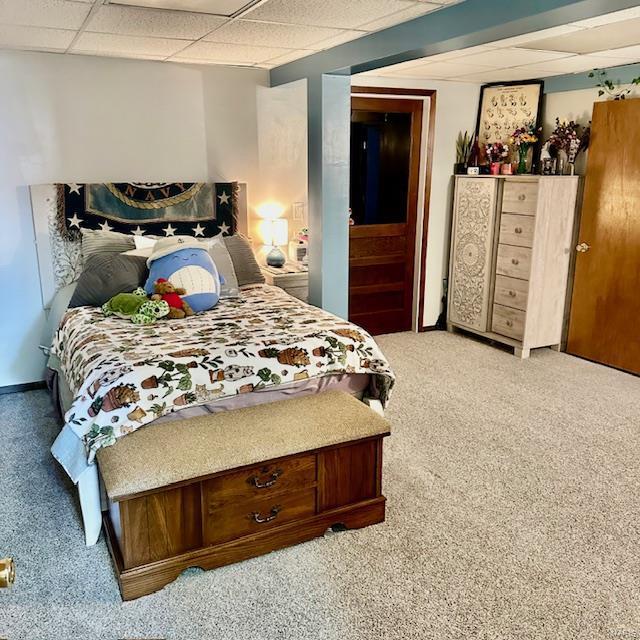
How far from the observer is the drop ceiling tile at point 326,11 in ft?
8.54

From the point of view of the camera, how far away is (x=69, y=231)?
13.2 ft

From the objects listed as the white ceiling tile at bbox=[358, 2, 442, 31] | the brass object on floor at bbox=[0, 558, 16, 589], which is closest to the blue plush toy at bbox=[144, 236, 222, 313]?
the white ceiling tile at bbox=[358, 2, 442, 31]

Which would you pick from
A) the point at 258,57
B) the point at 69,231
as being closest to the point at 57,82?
the point at 69,231

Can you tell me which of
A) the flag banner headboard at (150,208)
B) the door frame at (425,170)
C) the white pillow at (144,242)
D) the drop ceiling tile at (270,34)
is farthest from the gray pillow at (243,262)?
the door frame at (425,170)

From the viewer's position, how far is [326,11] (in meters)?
2.73

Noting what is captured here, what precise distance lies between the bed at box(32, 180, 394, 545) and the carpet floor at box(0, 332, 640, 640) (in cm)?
33

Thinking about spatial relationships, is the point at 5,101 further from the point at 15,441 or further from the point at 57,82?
the point at 15,441

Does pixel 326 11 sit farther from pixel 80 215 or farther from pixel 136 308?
pixel 80 215

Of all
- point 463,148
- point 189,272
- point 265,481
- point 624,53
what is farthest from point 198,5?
point 463,148

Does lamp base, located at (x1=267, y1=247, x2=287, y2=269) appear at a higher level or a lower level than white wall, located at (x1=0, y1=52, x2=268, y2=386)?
lower

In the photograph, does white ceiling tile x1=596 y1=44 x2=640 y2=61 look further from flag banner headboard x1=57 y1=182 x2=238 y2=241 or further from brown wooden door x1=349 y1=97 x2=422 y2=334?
flag banner headboard x1=57 y1=182 x2=238 y2=241

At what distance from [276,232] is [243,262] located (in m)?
0.57

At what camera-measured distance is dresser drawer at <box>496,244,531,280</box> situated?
4.70 metres

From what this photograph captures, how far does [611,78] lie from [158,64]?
319 centimetres
